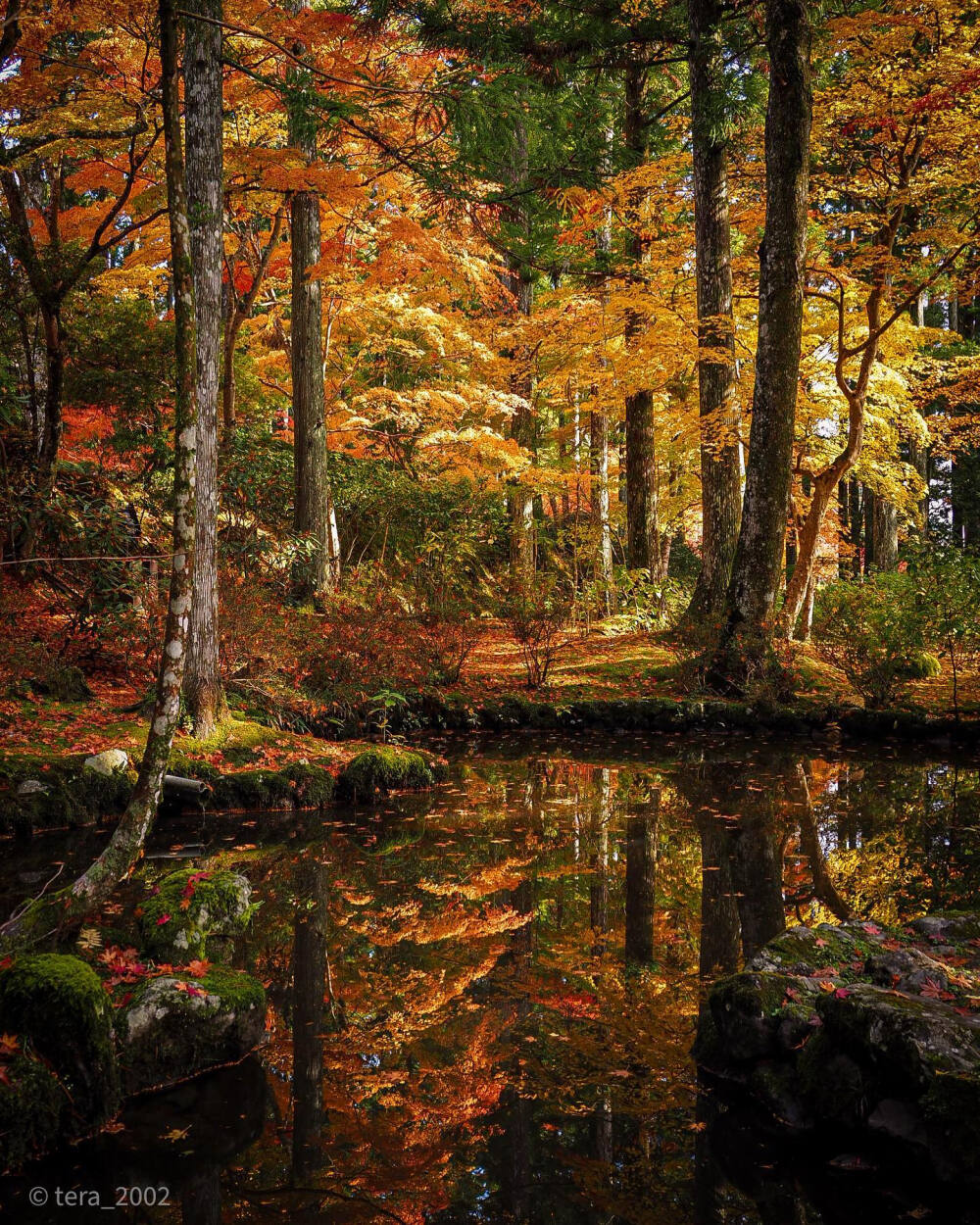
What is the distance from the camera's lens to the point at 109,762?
21.5ft

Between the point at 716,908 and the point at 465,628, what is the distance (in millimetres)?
6771

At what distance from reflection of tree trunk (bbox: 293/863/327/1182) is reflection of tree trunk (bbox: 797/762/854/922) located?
2799mm

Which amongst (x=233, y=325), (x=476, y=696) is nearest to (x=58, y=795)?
(x=476, y=696)

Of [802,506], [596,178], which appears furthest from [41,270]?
[802,506]

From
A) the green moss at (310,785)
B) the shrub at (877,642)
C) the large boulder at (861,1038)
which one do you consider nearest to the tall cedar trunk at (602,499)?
the shrub at (877,642)

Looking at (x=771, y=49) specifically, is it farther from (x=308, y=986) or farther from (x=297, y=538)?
(x=308, y=986)

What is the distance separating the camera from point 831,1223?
8.30 ft

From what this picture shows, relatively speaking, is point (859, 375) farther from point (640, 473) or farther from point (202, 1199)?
point (202, 1199)

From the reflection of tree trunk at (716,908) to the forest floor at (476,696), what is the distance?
3389 millimetres

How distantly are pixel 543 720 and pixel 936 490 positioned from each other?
16901 millimetres

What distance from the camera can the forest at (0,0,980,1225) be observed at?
3.08 metres

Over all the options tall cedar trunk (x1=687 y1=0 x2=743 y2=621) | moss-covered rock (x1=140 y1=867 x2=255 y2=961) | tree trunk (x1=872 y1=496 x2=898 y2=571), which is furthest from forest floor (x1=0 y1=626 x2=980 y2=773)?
tree trunk (x1=872 y1=496 x2=898 y2=571)

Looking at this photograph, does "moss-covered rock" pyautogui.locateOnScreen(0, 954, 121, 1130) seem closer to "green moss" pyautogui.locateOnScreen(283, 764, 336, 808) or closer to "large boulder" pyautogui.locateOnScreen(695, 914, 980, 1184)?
"large boulder" pyautogui.locateOnScreen(695, 914, 980, 1184)

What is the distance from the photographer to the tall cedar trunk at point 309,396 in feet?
37.4
